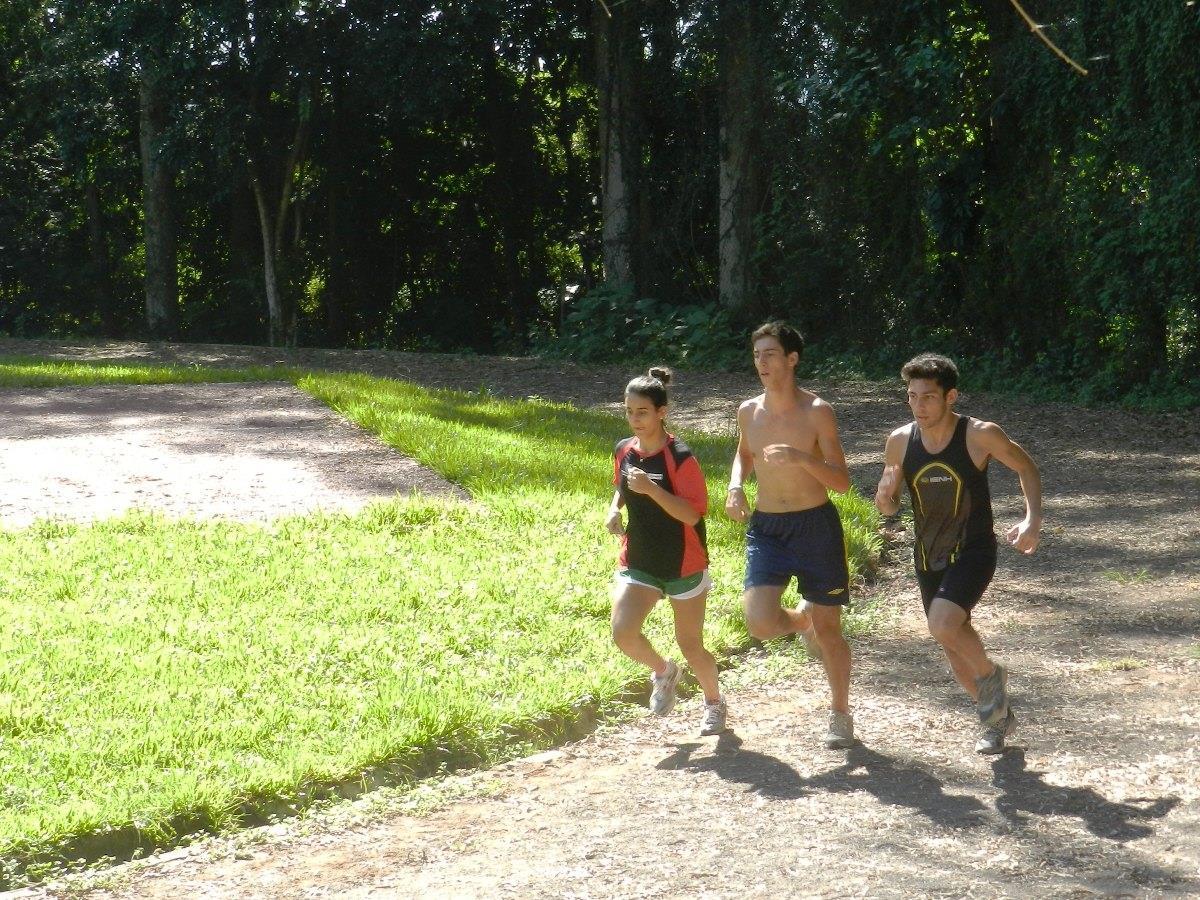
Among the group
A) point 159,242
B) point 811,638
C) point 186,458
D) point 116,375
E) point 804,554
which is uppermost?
point 159,242

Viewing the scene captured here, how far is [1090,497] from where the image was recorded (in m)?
10.2

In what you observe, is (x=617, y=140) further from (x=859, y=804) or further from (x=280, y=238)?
(x=859, y=804)

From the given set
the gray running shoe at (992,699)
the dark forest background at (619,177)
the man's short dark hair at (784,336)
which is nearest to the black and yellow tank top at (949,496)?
the gray running shoe at (992,699)

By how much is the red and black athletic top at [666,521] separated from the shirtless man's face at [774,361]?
1.31 feet

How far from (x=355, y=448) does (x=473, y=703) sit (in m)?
5.72

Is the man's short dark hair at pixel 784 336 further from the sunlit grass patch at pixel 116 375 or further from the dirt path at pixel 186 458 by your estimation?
the sunlit grass patch at pixel 116 375

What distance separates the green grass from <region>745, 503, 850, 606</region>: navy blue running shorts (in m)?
1.04

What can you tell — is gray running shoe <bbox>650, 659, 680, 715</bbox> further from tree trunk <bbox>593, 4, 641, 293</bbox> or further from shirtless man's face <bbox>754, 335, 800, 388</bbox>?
tree trunk <bbox>593, 4, 641, 293</bbox>

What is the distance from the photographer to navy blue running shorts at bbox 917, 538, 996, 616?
4824 mm

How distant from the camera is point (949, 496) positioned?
15.9 ft

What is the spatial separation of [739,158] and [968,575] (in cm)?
1651

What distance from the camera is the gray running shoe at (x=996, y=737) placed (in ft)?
16.1

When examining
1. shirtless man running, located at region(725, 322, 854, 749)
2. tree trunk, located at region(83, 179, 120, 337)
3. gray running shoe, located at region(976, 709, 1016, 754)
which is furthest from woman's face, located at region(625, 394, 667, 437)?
tree trunk, located at region(83, 179, 120, 337)

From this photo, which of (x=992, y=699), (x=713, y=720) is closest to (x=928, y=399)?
(x=992, y=699)
